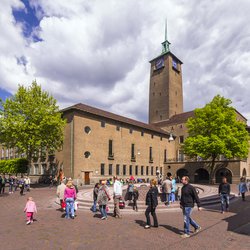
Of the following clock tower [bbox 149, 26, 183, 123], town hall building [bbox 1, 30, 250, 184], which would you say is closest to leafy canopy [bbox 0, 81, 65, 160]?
town hall building [bbox 1, 30, 250, 184]

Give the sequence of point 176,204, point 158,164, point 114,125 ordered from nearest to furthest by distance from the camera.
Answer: point 176,204 < point 114,125 < point 158,164

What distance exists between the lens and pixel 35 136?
91.5 ft

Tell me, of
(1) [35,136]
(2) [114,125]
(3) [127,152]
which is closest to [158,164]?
(3) [127,152]

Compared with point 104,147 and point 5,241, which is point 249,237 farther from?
point 104,147

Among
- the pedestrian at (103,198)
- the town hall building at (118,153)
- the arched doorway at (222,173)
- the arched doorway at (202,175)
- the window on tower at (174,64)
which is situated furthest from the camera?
the window on tower at (174,64)

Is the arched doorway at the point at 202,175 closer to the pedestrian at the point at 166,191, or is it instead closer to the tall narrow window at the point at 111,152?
the tall narrow window at the point at 111,152

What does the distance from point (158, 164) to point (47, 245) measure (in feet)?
142

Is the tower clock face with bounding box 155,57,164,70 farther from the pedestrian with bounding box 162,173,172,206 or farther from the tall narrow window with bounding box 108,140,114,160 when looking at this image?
the pedestrian with bounding box 162,173,172,206

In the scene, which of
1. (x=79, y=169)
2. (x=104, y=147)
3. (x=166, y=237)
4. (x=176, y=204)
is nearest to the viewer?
(x=166, y=237)

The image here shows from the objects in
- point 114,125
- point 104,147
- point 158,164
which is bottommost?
point 158,164

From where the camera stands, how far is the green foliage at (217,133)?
109 ft

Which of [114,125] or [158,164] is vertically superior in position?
[114,125]

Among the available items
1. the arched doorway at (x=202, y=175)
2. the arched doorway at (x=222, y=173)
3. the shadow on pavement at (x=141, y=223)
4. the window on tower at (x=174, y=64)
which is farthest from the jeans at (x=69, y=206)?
the window on tower at (x=174, y=64)

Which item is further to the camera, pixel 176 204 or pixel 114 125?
pixel 114 125
